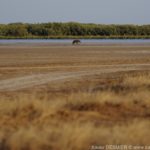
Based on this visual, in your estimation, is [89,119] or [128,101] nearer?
[89,119]

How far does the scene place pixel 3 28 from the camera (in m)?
146

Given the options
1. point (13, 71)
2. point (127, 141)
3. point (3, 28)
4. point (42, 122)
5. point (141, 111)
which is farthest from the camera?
point (3, 28)

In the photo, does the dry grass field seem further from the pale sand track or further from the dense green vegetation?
the dense green vegetation

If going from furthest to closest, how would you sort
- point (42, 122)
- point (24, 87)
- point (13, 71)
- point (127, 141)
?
point (13, 71), point (24, 87), point (42, 122), point (127, 141)

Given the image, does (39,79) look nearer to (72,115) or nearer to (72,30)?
Answer: (72,115)

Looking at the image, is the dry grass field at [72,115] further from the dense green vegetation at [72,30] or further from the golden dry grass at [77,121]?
the dense green vegetation at [72,30]

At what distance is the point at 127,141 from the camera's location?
10.2 m

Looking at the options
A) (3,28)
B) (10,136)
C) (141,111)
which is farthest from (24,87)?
Result: (3,28)

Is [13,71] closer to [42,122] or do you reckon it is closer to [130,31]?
[42,122]

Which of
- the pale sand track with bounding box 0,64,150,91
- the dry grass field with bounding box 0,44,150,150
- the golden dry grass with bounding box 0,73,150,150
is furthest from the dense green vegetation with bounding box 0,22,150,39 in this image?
the golden dry grass with bounding box 0,73,150,150

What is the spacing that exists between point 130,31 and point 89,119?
461 feet

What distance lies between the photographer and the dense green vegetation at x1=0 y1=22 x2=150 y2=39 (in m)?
143

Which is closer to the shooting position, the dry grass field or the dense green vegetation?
the dry grass field

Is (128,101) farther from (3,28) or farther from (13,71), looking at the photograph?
(3,28)
